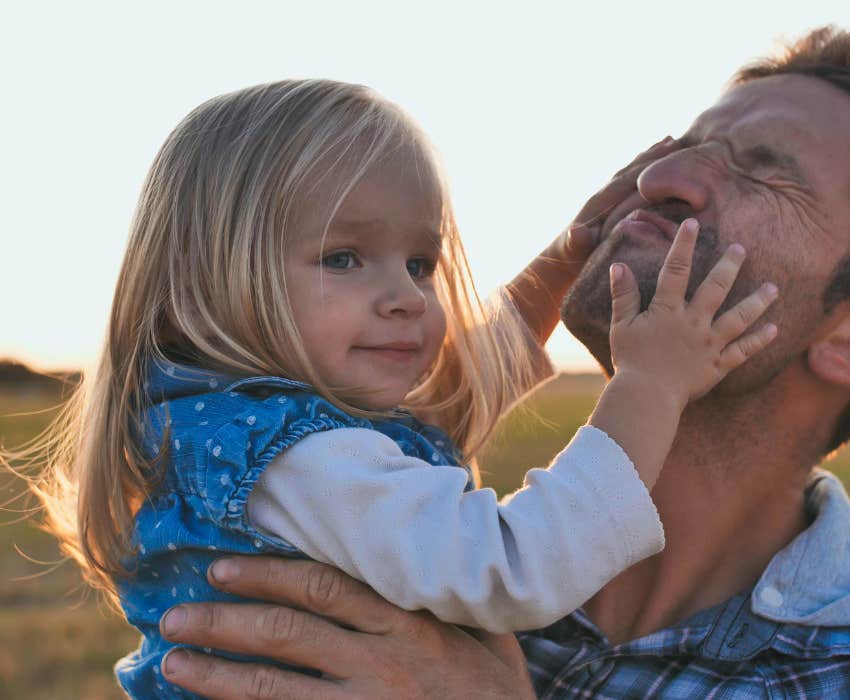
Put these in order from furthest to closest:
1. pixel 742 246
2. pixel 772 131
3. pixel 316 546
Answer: pixel 772 131, pixel 742 246, pixel 316 546

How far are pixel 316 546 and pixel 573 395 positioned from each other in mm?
80982

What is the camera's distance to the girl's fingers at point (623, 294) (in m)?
2.83

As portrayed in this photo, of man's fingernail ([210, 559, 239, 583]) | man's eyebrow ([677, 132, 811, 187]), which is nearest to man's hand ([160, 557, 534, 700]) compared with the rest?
man's fingernail ([210, 559, 239, 583])

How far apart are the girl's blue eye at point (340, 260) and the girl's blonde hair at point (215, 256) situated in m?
0.11

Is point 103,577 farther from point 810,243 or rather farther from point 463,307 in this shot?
point 810,243

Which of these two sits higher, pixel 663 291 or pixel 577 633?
pixel 663 291

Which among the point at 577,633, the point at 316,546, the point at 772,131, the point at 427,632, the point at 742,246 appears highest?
the point at 772,131

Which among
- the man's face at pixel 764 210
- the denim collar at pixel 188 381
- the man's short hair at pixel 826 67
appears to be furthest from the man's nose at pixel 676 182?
the denim collar at pixel 188 381

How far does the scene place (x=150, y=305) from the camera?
282 cm

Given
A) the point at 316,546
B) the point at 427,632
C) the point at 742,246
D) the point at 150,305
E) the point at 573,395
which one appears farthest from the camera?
the point at 573,395

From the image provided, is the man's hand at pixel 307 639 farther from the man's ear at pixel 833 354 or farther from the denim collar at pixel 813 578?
the man's ear at pixel 833 354

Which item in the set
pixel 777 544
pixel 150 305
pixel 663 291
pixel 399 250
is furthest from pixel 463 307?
pixel 777 544

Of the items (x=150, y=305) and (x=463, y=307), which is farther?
(x=463, y=307)

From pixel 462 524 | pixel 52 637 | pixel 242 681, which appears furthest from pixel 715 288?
pixel 52 637
